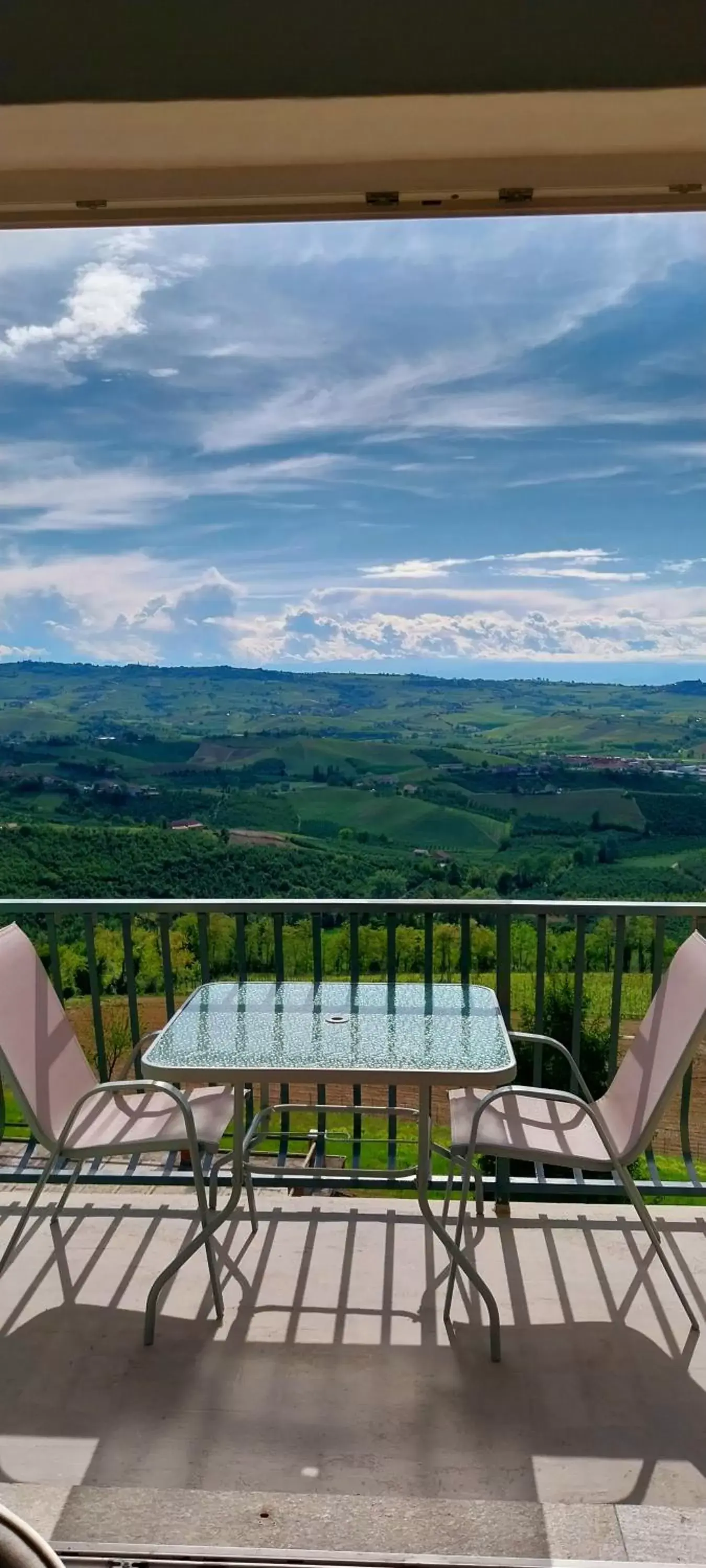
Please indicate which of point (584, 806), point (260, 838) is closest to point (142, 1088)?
point (260, 838)

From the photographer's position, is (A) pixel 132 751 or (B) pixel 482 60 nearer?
(B) pixel 482 60

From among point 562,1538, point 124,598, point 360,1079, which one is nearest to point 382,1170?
point 360,1079

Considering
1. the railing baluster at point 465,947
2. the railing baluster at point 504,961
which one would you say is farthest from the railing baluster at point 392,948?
the railing baluster at point 504,961

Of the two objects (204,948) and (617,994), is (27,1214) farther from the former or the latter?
(617,994)

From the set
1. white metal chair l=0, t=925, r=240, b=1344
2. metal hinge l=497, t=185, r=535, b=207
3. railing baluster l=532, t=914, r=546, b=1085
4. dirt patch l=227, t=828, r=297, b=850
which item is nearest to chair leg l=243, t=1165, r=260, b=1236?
white metal chair l=0, t=925, r=240, b=1344

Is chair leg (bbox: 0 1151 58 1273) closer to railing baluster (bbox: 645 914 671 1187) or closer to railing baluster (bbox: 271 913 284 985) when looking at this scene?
railing baluster (bbox: 271 913 284 985)

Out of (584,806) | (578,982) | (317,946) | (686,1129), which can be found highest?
(584,806)

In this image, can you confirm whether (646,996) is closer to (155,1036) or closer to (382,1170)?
(382,1170)
